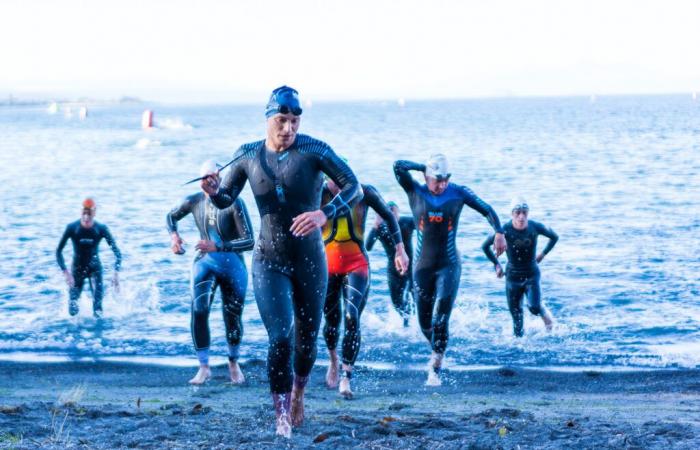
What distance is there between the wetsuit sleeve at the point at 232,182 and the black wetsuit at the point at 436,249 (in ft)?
10.7

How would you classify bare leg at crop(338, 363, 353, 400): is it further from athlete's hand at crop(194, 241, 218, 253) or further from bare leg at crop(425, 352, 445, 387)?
athlete's hand at crop(194, 241, 218, 253)

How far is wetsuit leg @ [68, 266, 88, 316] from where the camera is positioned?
13602 mm

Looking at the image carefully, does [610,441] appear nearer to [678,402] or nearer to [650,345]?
[678,402]

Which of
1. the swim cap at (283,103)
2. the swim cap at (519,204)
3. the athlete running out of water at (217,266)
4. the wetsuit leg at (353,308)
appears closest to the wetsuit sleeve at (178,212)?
the athlete running out of water at (217,266)

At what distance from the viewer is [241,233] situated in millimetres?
9086

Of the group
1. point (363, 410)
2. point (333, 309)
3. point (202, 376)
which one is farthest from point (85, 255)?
point (363, 410)

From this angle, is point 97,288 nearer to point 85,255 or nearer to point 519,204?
point 85,255

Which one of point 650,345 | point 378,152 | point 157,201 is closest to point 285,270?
point 650,345

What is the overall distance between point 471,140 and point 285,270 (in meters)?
82.4

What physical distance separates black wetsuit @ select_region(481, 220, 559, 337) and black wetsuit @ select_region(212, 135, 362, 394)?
6261 mm

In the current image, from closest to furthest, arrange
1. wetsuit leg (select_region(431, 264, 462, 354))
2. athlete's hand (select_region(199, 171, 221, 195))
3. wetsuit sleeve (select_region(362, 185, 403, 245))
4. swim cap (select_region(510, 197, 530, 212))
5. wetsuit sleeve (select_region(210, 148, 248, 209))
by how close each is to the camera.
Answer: athlete's hand (select_region(199, 171, 221, 195)), wetsuit sleeve (select_region(210, 148, 248, 209)), wetsuit sleeve (select_region(362, 185, 403, 245)), wetsuit leg (select_region(431, 264, 462, 354)), swim cap (select_region(510, 197, 530, 212))

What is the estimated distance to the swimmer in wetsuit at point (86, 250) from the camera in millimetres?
13148

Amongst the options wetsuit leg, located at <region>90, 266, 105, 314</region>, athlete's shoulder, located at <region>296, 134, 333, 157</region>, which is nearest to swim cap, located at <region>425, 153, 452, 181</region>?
athlete's shoulder, located at <region>296, 134, 333, 157</region>

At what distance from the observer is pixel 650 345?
12.3m
